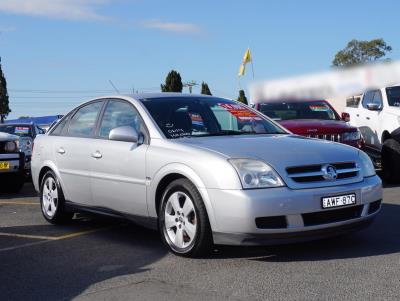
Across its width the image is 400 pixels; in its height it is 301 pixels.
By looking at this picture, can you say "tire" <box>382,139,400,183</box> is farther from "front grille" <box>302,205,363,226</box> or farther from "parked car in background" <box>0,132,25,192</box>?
"parked car in background" <box>0,132,25,192</box>

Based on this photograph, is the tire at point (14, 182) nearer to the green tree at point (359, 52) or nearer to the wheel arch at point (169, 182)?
the wheel arch at point (169, 182)

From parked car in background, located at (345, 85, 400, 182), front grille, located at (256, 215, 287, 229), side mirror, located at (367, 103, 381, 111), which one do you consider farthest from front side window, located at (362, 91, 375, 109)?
front grille, located at (256, 215, 287, 229)

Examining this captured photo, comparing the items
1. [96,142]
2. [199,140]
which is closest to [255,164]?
[199,140]

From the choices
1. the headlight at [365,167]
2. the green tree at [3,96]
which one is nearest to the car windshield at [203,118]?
the headlight at [365,167]

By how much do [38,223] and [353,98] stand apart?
853 cm

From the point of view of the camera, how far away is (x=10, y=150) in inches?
414

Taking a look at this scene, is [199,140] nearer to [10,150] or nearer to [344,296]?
[344,296]

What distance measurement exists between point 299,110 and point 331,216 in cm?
623

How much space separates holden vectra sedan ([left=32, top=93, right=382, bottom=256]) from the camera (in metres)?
4.79

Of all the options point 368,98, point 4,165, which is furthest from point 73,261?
point 368,98

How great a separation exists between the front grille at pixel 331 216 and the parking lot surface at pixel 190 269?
31cm

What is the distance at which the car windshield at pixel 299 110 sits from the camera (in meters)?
11.0

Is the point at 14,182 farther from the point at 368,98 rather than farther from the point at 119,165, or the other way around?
the point at 368,98

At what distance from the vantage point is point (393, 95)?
1076 centimetres
